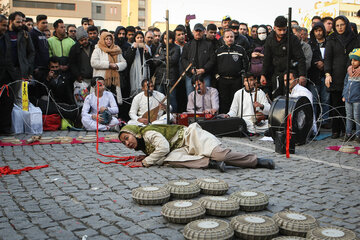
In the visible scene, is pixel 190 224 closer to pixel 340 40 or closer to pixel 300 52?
pixel 300 52

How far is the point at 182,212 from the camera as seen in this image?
3.42 m

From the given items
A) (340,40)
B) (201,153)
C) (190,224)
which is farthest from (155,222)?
(340,40)

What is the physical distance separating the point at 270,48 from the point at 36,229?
676 cm

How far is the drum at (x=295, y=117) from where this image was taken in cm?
723

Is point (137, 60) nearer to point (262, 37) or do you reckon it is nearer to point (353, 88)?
point (262, 37)

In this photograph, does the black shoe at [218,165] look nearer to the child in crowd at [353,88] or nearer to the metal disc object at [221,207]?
the metal disc object at [221,207]

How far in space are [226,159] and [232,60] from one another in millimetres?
4582

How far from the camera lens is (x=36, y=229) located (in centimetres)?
334

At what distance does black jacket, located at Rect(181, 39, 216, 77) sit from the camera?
978cm

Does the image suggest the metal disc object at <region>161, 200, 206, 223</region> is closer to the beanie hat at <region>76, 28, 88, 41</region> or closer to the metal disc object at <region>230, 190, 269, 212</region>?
the metal disc object at <region>230, 190, 269, 212</region>

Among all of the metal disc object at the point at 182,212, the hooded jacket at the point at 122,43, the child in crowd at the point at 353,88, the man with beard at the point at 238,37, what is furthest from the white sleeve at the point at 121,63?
the metal disc object at the point at 182,212

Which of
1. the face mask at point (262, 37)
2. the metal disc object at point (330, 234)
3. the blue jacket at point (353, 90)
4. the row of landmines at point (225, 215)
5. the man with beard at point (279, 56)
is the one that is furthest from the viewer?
the face mask at point (262, 37)

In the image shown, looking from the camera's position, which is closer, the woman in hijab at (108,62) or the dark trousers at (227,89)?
the dark trousers at (227,89)

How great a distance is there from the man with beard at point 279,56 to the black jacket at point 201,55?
1434mm
